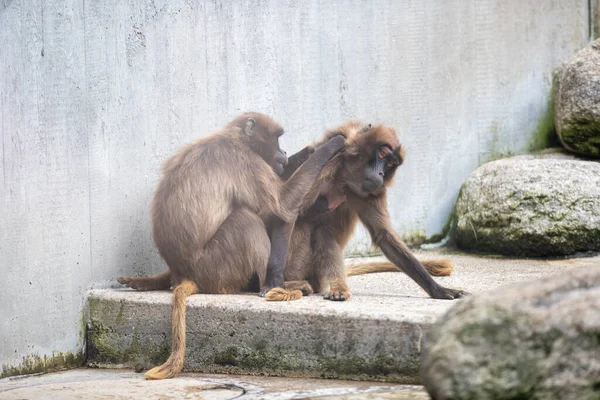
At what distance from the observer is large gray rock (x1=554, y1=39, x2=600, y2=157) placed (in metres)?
8.78

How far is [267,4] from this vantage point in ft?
25.1

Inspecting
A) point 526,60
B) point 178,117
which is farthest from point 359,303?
point 526,60

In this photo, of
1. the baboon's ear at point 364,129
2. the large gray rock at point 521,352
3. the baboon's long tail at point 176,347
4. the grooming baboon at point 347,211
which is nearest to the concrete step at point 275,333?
the baboon's long tail at point 176,347

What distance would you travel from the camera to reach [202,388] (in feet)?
17.6

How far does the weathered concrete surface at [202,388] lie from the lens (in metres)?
5.08

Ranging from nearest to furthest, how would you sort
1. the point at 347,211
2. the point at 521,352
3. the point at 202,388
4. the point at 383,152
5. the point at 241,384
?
the point at 521,352 → the point at 202,388 → the point at 241,384 → the point at 383,152 → the point at 347,211

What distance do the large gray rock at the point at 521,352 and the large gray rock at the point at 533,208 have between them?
4660 millimetres

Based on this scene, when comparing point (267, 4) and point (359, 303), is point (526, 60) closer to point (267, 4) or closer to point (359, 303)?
point (267, 4)

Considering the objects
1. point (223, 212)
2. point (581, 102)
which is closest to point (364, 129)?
point (223, 212)

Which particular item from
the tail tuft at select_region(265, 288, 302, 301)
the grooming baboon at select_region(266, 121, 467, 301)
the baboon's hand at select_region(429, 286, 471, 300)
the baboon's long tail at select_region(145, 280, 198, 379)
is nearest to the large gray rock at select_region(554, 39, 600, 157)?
the grooming baboon at select_region(266, 121, 467, 301)

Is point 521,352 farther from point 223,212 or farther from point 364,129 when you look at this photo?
point 364,129

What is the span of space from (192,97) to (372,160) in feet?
5.15

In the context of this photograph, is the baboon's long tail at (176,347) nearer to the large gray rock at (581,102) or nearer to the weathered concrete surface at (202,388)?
the weathered concrete surface at (202,388)

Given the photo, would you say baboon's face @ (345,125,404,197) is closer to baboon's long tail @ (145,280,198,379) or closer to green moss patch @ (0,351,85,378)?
baboon's long tail @ (145,280,198,379)
